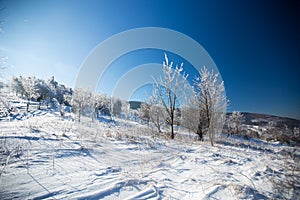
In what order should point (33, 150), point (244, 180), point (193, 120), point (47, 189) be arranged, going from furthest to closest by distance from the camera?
point (193, 120) < point (33, 150) < point (244, 180) < point (47, 189)

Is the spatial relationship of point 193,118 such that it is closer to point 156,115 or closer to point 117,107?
Result: point 156,115

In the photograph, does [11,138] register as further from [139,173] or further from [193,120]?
[193,120]

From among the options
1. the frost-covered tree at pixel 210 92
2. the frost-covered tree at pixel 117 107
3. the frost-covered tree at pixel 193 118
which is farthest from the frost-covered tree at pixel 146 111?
A: the frost-covered tree at pixel 117 107

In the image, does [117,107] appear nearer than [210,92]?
No

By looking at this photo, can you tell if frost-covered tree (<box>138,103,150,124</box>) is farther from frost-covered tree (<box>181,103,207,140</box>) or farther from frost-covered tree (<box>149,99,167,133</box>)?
frost-covered tree (<box>181,103,207,140</box>)

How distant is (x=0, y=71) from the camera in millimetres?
4223

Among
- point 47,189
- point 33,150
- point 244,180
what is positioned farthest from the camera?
point 33,150

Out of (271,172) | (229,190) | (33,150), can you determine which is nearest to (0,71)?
(33,150)

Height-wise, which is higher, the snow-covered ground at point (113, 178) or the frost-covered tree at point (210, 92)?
the frost-covered tree at point (210, 92)

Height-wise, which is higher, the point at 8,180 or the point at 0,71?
the point at 0,71

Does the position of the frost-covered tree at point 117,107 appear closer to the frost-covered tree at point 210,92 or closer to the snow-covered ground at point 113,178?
the frost-covered tree at point 210,92

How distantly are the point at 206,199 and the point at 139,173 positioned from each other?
1.27 meters

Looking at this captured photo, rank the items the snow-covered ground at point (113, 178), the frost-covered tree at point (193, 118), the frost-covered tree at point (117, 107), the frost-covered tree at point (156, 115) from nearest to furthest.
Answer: the snow-covered ground at point (113, 178), the frost-covered tree at point (193, 118), the frost-covered tree at point (156, 115), the frost-covered tree at point (117, 107)

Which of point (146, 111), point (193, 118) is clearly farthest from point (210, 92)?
point (146, 111)
